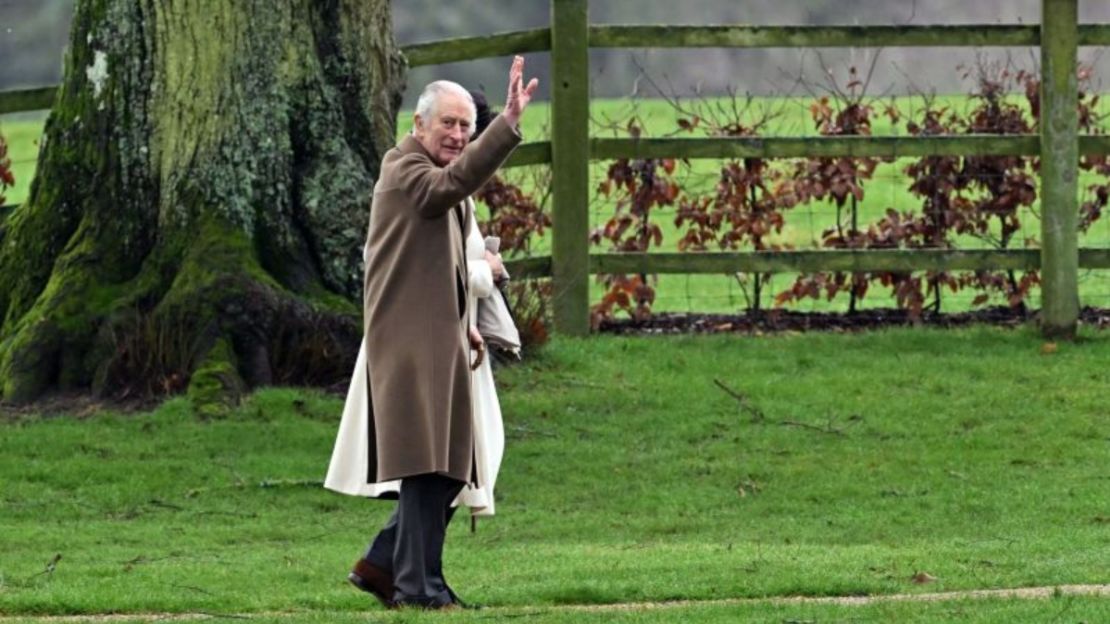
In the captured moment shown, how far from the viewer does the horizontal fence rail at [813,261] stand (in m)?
14.5

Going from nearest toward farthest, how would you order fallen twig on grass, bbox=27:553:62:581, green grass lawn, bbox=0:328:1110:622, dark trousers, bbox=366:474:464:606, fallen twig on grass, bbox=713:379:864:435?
dark trousers, bbox=366:474:464:606, green grass lawn, bbox=0:328:1110:622, fallen twig on grass, bbox=27:553:62:581, fallen twig on grass, bbox=713:379:864:435

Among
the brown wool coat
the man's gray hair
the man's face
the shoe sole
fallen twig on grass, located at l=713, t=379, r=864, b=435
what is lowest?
the shoe sole

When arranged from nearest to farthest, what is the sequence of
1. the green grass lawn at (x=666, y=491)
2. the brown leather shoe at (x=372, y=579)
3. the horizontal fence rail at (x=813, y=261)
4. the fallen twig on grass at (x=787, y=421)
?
the brown leather shoe at (x=372, y=579)
the green grass lawn at (x=666, y=491)
the fallen twig on grass at (x=787, y=421)
the horizontal fence rail at (x=813, y=261)

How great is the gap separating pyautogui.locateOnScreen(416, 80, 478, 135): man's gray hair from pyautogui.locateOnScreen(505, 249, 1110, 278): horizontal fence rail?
6.55m

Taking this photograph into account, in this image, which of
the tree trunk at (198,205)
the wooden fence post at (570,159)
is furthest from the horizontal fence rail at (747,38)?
the tree trunk at (198,205)

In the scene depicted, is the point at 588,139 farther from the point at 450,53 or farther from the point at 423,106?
the point at 423,106

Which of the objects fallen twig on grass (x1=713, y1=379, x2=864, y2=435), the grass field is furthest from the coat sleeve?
the grass field

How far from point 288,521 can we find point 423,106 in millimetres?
3276

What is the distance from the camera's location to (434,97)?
7.88 m

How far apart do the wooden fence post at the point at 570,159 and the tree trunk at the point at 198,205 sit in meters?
1.57

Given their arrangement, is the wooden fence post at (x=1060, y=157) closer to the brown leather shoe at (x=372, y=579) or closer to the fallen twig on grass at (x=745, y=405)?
the fallen twig on grass at (x=745, y=405)

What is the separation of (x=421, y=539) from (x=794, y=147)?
275 inches

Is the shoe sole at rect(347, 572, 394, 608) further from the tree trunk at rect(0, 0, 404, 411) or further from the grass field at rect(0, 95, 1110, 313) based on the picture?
the grass field at rect(0, 95, 1110, 313)

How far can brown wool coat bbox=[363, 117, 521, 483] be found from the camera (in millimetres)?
7883
